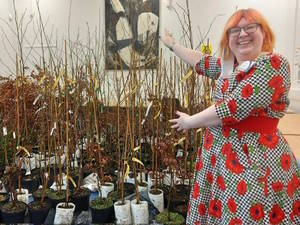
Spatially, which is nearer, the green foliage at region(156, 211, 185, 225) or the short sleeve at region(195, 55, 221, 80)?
the short sleeve at region(195, 55, 221, 80)

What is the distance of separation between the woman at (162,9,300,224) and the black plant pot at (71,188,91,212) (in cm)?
90

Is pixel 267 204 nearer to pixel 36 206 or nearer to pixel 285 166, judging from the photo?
pixel 285 166

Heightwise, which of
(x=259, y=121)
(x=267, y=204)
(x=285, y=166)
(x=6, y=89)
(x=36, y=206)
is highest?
(x=6, y=89)

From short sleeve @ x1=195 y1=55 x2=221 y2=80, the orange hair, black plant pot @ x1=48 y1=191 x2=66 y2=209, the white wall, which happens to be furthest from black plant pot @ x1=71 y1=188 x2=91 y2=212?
the white wall

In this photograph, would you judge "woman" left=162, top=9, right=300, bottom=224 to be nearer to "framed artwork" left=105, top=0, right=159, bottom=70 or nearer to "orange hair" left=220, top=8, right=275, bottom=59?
"orange hair" left=220, top=8, right=275, bottom=59

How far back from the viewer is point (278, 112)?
1073 millimetres

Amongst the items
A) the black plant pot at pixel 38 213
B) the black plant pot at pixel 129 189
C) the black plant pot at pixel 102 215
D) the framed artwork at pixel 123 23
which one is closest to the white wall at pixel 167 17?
the framed artwork at pixel 123 23

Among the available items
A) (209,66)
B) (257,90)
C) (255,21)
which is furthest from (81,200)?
(255,21)

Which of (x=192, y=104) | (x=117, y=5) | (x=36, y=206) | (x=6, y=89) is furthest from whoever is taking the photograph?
(x=117, y=5)

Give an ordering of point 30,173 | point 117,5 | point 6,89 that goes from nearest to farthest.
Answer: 1. point 30,173
2. point 6,89
3. point 117,5

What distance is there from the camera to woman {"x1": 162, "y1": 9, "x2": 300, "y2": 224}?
1.00m

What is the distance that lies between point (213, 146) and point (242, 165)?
14cm

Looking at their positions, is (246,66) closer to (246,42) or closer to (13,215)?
(246,42)

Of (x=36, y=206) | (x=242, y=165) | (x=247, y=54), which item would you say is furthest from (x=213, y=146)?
(x=36, y=206)
